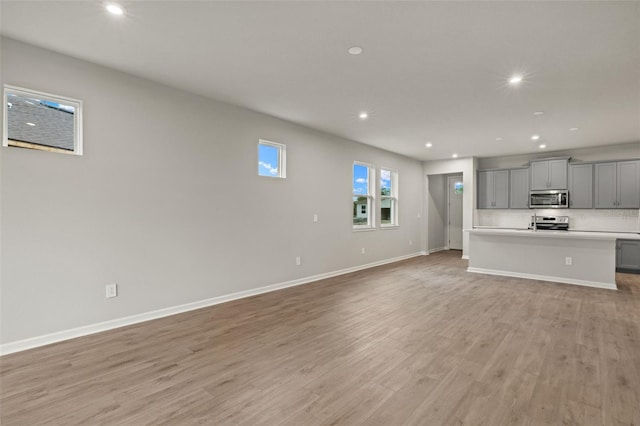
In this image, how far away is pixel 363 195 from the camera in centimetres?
698

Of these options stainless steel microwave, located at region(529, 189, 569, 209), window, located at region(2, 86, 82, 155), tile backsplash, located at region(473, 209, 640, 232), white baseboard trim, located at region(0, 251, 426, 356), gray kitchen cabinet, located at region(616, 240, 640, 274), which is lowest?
white baseboard trim, located at region(0, 251, 426, 356)

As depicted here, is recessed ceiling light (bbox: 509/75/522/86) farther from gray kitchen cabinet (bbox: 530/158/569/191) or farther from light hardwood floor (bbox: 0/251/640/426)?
gray kitchen cabinet (bbox: 530/158/569/191)

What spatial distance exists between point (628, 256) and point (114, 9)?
9.37m

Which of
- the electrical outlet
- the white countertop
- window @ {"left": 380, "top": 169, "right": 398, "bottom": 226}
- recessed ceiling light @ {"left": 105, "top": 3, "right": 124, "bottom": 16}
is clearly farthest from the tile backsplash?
recessed ceiling light @ {"left": 105, "top": 3, "right": 124, "bottom": 16}

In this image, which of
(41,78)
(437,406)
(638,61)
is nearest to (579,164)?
(638,61)

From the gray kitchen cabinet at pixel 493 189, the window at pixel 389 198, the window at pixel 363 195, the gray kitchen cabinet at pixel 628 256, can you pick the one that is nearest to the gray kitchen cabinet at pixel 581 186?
the gray kitchen cabinet at pixel 628 256

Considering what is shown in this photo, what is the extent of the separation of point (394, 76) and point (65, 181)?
141 inches

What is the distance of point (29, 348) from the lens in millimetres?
2799

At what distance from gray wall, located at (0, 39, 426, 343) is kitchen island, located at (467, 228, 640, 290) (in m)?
3.79

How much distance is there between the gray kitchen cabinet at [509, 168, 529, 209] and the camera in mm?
7770

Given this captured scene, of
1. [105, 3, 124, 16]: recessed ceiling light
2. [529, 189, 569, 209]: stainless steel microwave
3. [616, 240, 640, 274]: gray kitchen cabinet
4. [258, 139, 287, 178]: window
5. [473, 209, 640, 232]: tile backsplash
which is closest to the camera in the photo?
[105, 3, 124, 16]: recessed ceiling light

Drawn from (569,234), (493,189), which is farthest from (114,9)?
(493,189)

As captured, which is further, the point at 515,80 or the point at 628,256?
the point at 628,256

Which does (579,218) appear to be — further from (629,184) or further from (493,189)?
(493,189)
